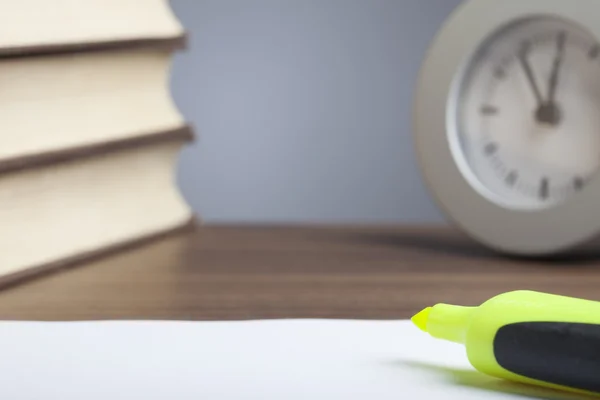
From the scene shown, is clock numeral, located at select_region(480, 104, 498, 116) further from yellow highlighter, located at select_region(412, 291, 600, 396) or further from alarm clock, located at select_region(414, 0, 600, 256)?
yellow highlighter, located at select_region(412, 291, 600, 396)

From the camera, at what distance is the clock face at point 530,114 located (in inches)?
29.6

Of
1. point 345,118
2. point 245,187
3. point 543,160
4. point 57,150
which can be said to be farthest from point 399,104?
point 57,150

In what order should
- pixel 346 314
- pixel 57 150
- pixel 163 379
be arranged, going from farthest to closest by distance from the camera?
pixel 57 150, pixel 346 314, pixel 163 379

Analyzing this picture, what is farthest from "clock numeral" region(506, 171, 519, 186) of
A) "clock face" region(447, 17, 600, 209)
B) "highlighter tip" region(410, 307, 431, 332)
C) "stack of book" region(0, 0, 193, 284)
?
"highlighter tip" region(410, 307, 431, 332)

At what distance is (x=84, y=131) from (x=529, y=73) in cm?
33

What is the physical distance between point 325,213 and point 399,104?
14 cm

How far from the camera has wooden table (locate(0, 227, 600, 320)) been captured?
54cm

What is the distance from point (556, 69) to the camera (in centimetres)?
77

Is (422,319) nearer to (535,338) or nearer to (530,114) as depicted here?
(535,338)

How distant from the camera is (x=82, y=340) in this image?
44 centimetres

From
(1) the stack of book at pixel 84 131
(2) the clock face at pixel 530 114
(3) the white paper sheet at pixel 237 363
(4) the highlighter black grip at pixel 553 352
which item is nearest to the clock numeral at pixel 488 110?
(2) the clock face at pixel 530 114

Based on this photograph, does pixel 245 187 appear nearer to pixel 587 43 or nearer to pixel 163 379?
pixel 587 43

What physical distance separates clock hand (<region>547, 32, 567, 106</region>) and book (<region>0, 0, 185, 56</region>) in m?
0.30

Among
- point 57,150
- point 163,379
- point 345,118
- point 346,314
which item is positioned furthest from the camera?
point 345,118
